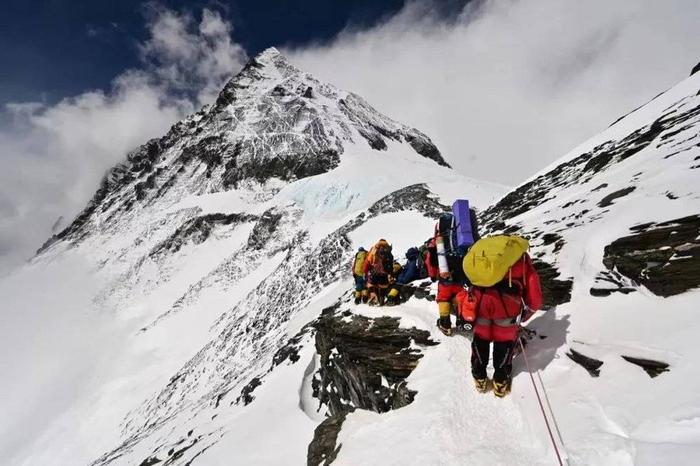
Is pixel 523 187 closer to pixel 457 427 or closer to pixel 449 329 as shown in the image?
pixel 449 329

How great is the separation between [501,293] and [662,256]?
93.5 inches

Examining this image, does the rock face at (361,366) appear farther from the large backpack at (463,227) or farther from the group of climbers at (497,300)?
the large backpack at (463,227)

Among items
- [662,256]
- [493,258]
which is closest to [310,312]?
[493,258]

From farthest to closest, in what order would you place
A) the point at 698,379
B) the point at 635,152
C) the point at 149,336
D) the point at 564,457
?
the point at 149,336, the point at 635,152, the point at 564,457, the point at 698,379

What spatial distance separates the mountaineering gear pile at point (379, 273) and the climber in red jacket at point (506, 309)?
4.35 meters

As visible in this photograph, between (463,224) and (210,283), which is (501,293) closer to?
(463,224)

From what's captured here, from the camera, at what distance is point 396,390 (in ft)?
23.2

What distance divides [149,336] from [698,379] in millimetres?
51396

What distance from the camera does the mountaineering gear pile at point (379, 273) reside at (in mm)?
9664

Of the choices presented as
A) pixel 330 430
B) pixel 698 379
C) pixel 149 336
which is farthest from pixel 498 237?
pixel 149 336

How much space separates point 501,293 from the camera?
5.22m

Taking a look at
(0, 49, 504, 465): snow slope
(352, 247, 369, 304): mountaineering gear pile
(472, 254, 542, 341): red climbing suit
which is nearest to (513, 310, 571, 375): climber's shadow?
(472, 254, 542, 341): red climbing suit

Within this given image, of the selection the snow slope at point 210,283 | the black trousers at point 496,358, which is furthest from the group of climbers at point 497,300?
the snow slope at point 210,283

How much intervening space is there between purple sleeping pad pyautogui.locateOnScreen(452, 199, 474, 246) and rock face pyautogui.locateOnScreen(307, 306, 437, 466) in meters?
2.00
